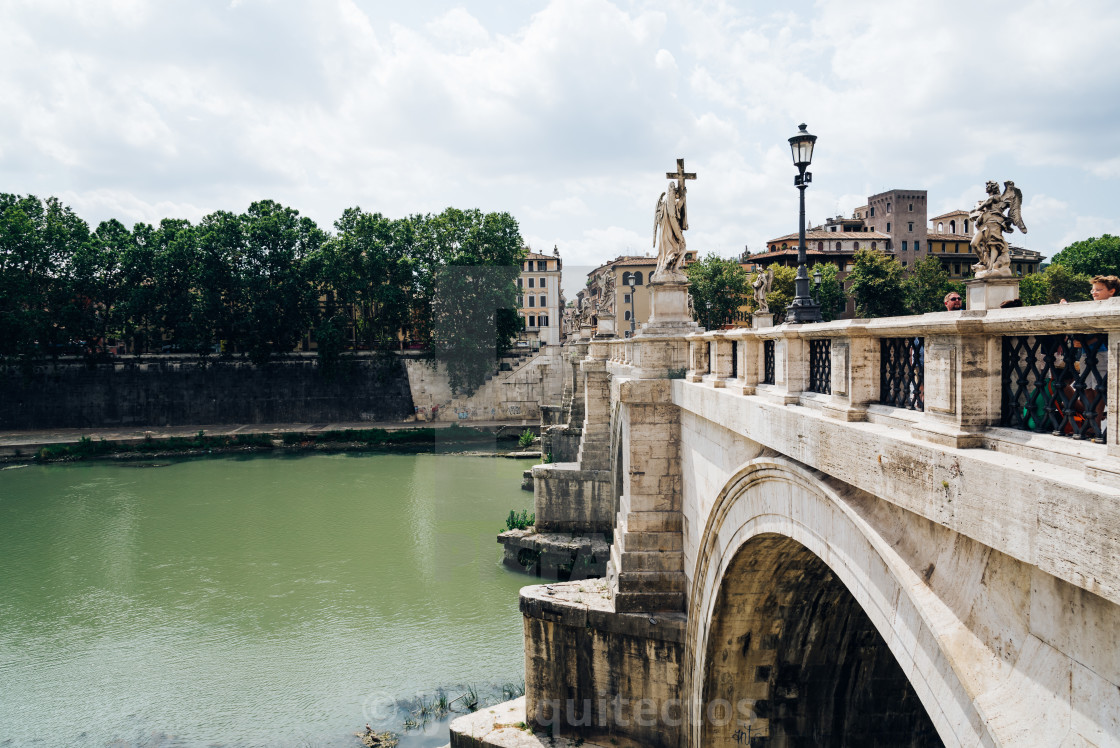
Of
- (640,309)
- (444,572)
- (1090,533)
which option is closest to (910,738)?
(1090,533)

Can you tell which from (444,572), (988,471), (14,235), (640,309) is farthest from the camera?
(640,309)

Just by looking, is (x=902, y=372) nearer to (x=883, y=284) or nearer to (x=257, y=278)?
(x=883, y=284)

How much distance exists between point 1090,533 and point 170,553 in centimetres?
1907

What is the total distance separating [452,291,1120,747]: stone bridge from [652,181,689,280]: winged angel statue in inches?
26.9

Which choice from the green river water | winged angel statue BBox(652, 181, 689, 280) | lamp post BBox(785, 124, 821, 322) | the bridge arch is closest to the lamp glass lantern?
lamp post BBox(785, 124, 821, 322)

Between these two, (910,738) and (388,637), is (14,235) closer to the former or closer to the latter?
(388,637)

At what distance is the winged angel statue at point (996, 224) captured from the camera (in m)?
3.48

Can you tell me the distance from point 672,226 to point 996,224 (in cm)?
510

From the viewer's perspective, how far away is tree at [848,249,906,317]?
2825 cm

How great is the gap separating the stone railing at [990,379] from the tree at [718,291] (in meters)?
32.9

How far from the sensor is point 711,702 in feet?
23.4

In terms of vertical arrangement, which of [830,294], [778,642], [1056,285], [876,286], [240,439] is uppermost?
[1056,285]

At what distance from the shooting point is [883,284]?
92.8 feet

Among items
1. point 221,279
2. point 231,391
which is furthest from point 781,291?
point 231,391
